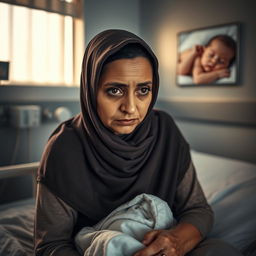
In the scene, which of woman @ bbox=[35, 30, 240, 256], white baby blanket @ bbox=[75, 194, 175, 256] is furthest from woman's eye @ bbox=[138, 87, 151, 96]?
white baby blanket @ bbox=[75, 194, 175, 256]

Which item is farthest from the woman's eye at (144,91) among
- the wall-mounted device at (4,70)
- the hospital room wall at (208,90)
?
the wall-mounted device at (4,70)

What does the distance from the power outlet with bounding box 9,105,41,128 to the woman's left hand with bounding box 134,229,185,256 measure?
4.27ft

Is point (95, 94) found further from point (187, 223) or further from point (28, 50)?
point (28, 50)

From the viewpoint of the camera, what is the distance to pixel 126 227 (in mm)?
790

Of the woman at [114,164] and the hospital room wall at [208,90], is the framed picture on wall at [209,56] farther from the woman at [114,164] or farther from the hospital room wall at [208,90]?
the woman at [114,164]

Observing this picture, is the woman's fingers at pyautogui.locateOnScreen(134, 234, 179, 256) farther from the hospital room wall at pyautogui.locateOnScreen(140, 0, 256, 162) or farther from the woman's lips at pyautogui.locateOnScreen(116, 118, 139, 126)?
the hospital room wall at pyautogui.locateOnScreen(140, 0, 256, 162)

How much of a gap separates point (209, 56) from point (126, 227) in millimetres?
1398

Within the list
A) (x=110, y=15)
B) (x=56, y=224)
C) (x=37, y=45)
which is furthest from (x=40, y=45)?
(x=56, y=224)

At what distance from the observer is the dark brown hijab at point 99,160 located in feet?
2.85

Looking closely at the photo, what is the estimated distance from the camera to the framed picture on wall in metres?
1.78

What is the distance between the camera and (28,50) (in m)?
1.92

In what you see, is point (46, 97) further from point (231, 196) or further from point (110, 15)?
point (231, 196)

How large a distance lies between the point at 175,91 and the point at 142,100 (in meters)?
1.35

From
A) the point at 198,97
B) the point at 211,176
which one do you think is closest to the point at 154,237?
the point at 211,176
